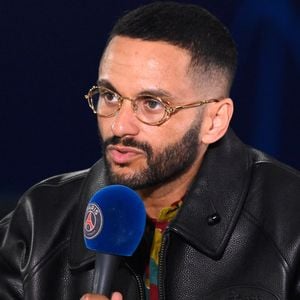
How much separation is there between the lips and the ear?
18 cm

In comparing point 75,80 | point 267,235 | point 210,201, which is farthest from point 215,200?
point 75,80

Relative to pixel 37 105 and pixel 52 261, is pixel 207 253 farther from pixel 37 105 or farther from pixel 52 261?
pixel 37 105

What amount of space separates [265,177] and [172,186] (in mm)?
201

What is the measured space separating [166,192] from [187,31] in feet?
1.09

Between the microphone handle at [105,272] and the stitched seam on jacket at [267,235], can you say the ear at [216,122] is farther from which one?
the microphone handle at [105,272]

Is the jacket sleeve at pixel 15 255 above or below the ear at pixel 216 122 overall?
below

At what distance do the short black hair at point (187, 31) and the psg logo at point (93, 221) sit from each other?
A: 16.9 inches

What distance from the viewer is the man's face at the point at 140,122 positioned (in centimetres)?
176

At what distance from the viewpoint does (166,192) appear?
6.26ft

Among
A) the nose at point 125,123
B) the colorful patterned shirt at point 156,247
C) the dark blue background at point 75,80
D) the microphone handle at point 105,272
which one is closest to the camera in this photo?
the microphone handle at point 105,272

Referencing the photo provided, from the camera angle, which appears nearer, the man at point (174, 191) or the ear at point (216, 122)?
the man at point (174, 191)

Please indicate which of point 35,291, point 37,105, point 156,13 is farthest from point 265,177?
point 37,105

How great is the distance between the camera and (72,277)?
1928 mm

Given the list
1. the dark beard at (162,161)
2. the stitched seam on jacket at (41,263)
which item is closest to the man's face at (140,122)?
the dark beard at (162,161)
